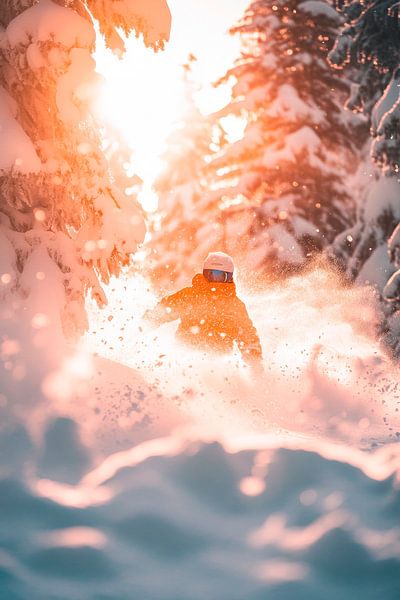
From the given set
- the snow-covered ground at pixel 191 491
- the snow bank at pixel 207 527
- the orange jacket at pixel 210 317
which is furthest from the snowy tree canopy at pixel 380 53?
the snow bank at pixel 207 527

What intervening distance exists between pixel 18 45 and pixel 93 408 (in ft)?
15.2

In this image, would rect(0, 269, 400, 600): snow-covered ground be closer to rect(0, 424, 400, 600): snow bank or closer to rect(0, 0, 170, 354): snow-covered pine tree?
rect(0, 424, 400, 600): snow bank

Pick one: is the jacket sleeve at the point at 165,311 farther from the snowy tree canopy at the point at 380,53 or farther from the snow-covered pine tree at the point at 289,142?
the snow-covered pine tree at the point at 289,142

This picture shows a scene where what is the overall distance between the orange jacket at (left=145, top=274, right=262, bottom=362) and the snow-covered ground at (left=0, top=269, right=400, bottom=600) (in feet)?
5.78

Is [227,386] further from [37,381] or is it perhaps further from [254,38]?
[254,38]

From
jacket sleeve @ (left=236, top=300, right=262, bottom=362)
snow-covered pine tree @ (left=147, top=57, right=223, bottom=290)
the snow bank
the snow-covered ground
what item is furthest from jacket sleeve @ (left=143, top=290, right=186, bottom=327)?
snow-covered pine tree @ (left=147, top=57, right=223, bottom=290)

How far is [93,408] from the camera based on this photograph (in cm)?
584

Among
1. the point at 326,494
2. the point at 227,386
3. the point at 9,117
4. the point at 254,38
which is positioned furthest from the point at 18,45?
the point at 254,38

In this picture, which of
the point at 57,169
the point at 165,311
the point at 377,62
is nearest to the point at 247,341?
the point at 165,311

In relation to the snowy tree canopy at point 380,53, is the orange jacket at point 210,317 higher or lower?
lower

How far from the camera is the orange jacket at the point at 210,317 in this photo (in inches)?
374

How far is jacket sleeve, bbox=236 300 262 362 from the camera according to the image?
9305 millimetres

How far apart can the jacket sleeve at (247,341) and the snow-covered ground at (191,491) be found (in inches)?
60.0

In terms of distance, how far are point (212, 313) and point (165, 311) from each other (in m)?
0.73
